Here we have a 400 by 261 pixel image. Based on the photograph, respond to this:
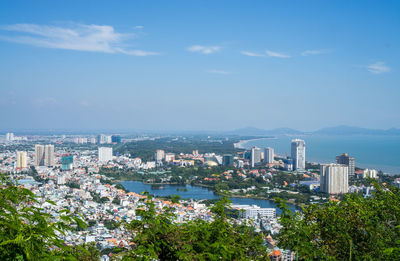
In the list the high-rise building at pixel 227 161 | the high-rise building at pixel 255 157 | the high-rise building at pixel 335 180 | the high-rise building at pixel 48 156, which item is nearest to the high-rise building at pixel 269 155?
the high-rise building at pixel 255 157

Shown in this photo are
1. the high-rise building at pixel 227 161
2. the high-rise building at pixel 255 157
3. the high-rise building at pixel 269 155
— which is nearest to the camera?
the high-rise building at pixel 227 161

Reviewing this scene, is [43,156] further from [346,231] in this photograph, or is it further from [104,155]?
[346,231]

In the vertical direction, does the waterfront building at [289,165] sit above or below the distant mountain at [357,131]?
below

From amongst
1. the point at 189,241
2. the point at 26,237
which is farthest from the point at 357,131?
the point at 26,237

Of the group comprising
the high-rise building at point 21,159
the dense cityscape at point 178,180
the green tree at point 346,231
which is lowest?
the dense cityscape at point 178,180

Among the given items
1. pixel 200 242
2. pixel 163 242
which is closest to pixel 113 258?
pixel 163 242

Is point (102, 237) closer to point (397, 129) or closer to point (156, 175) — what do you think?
point (156, 175)

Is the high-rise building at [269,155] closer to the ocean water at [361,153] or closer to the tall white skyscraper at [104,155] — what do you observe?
the ocean water at [361,153]

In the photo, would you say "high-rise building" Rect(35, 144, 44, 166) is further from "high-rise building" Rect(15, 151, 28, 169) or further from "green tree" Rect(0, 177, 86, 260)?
"green tree" Rect(0, 177, 86, 260)

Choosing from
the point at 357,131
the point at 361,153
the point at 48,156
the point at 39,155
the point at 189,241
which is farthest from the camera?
the point at 357,131
